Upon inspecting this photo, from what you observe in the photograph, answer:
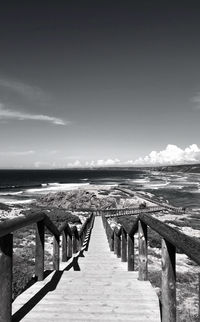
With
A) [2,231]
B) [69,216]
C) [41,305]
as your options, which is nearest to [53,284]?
[41,305]

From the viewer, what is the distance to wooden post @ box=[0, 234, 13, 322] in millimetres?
2617

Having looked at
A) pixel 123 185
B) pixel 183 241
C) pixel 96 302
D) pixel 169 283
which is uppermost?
pixel 183 241

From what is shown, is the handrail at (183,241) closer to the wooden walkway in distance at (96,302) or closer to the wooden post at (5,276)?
the wooden walkway in distance at (96,302)

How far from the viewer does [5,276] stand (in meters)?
2.64

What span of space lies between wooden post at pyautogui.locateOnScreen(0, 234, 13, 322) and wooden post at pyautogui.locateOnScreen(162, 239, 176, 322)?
4.66ft

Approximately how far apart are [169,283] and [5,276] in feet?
4.83

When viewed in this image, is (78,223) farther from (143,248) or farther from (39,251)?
(143,248)

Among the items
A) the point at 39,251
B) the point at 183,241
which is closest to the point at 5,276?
the point at 39,251

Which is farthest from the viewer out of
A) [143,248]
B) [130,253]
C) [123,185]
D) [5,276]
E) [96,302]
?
[123,185]

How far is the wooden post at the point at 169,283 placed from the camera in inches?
98.6

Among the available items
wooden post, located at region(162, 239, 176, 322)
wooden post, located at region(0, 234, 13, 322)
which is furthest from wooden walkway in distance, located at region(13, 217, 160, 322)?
wooden post, located at region(162, 239, 176, 322)

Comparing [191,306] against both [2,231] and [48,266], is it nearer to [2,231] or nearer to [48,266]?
[48,266]

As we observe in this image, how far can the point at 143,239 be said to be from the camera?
13.5ft

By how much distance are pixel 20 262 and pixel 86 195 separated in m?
30.5
